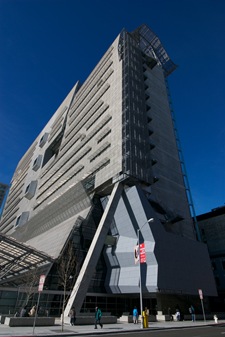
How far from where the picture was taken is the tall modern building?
33.8 metres

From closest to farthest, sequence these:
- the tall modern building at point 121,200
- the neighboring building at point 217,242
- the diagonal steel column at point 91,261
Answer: the diagonal steel column at point 91,261 → the tall modern building at point 121,200 → the neighboring building at point 217,242

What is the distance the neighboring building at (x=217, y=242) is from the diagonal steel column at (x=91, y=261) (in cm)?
3475

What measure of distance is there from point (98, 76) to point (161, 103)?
19659mm

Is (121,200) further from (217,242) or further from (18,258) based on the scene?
(217,242)

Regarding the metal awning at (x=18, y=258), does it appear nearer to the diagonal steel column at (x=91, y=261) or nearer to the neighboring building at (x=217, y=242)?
the diagonal steel column at (x=91, y=261)

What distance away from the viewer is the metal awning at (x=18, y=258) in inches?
1227

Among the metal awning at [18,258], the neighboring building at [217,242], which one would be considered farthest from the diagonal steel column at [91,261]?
the neighboring building at [217,242]

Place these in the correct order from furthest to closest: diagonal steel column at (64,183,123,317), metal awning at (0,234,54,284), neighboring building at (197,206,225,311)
A: neighboring building at (197,206,225,311) → metal awning at (0,234,54,284) → diagonal steel column at (64,183,123,317)

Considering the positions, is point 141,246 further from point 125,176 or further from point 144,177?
point 144,177

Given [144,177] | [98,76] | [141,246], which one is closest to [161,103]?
[98,76]

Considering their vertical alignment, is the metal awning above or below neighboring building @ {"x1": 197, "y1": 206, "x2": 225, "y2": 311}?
below

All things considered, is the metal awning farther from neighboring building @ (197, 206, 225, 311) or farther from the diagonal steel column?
neighboring building @ (197, 206, 225, 311)

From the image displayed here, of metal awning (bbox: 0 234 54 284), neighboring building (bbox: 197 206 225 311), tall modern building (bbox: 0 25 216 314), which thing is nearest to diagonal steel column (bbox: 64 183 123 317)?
tall modern building (bbox: 0 25 216 314)

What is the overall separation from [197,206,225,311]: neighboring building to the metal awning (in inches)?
1684
